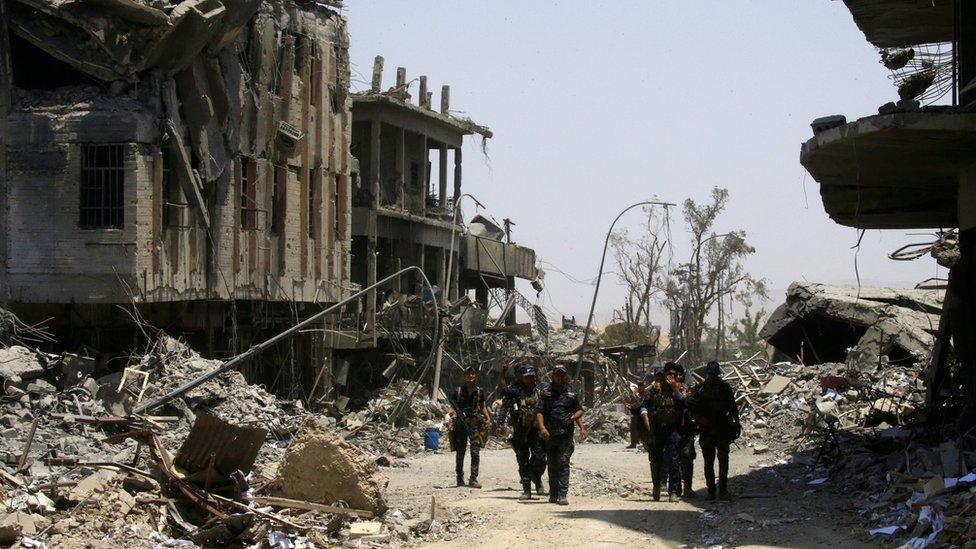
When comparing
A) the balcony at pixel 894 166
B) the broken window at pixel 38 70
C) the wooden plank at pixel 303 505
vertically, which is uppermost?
the broken window at pixel 38 70

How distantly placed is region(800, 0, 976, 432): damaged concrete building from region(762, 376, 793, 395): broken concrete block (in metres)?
5.97

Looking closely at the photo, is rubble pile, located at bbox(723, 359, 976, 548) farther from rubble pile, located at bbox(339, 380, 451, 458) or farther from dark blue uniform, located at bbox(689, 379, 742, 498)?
rubble pile, located at bbox(339, 380, 451, 458)

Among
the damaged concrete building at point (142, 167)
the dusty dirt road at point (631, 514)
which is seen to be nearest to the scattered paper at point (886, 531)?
the dusty dirt road at point (631, 514)

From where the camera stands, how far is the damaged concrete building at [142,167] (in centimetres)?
1983

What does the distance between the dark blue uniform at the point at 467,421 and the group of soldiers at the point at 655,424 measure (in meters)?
1.06

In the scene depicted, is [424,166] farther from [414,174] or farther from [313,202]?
[313,202]

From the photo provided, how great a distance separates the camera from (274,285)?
24.9m

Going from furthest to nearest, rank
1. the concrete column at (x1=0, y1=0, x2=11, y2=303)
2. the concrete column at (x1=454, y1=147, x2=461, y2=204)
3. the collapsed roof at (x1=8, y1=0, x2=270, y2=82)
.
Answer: the concrete column at (x1=454, y1=147, x2=461, y2=204) → the concrete column at (x1=0, y1=0, x2=11, y2=303) → the collapsed roof at (x1=8, y1=0, x2=270, y2=82)

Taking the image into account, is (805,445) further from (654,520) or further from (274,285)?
(274,285)

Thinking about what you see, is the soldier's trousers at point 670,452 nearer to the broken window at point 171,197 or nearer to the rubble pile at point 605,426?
the broken window at point 171,197

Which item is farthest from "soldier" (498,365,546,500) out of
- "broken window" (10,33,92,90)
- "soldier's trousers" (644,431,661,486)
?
"broken window" (10,33,92,90)

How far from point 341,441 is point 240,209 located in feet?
34.3

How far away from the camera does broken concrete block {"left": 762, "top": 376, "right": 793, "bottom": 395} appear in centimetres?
2548

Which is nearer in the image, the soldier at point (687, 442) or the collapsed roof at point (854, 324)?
the soldier at point (687, 442)
